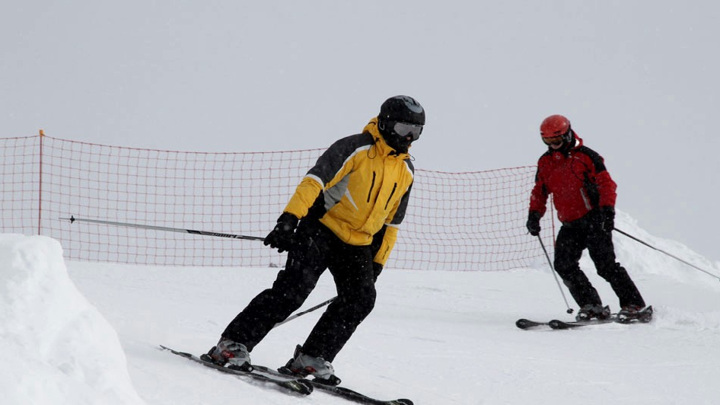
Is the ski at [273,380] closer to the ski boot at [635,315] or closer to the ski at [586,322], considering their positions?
the ski at [586,322]

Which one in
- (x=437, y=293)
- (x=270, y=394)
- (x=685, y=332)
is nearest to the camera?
(x=270, y=394)

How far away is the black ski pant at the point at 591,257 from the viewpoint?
727cm

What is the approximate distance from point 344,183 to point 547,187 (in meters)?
3.85

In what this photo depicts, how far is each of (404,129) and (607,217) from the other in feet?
12.0

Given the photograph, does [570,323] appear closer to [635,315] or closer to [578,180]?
[635,315]

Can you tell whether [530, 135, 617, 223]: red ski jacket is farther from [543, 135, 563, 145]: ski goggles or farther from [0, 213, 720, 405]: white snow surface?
[0, 213, 720, 405]: white snow surface

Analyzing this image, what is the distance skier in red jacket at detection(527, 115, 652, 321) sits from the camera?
7141mm

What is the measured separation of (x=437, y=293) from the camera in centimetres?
912

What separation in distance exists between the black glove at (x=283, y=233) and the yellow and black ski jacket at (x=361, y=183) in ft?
0.86

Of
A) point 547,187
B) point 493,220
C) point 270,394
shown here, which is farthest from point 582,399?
point 493,220

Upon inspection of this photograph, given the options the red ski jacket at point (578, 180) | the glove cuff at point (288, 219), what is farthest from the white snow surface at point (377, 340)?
the red ski jacket at point (578, 180)

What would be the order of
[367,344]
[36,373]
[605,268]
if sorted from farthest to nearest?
[605,268] → [367,344] → [36,373]

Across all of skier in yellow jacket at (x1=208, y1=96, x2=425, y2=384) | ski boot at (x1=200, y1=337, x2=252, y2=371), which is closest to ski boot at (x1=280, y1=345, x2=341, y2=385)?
skier in yellow jacket at (x1=208, y1=96, x2=425, y2=384)

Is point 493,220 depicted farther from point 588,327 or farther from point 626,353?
point 626,353
